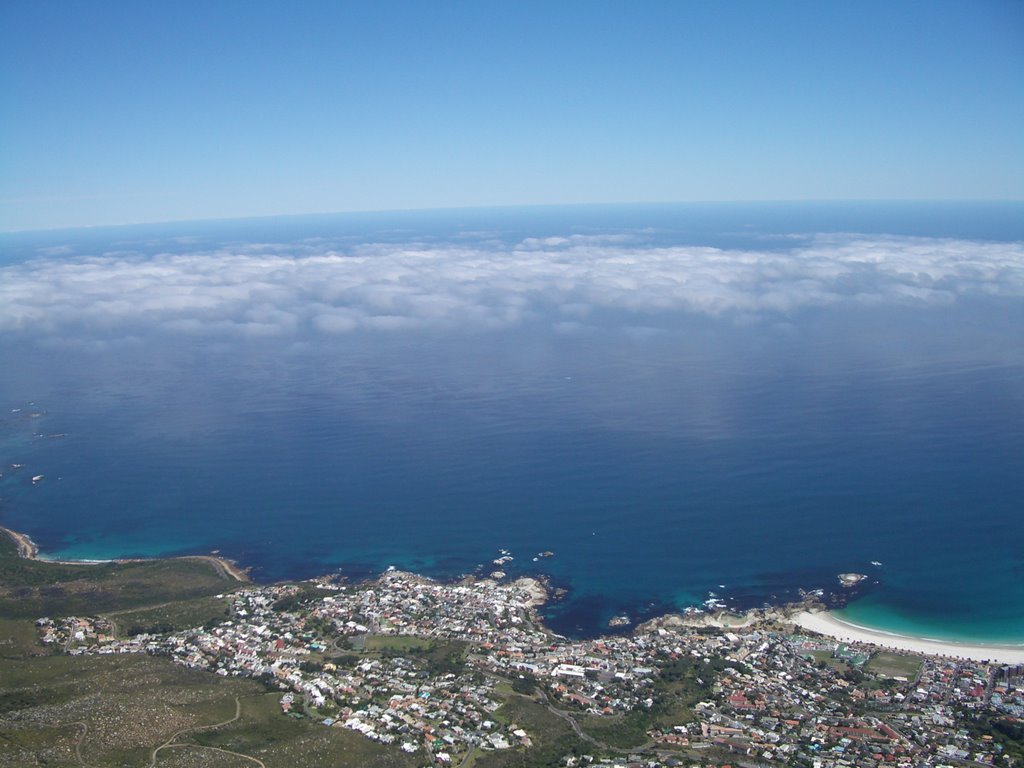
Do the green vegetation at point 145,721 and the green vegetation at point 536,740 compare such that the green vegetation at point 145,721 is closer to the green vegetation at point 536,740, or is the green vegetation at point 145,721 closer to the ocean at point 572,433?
the green vegetation at point 536,740

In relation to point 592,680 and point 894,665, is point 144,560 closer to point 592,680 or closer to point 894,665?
point 592,680

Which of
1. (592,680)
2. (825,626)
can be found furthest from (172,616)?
(825,626)

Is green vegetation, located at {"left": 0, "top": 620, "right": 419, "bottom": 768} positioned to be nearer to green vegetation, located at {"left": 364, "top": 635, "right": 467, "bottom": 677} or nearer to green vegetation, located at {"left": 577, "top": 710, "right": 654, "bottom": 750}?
green vegetation, located at {"left": 364, "top": 635, "right": 467, "bottom": 677}

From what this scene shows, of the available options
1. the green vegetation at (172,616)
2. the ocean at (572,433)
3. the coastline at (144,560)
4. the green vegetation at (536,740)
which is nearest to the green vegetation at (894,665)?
the ocean at (572,433)

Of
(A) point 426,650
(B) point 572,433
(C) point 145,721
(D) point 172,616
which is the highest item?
(B) point 572,433

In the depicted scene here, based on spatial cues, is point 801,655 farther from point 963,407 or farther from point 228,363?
point 228,363

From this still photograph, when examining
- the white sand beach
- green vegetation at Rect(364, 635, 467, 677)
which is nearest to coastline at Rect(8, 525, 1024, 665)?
the white sand beach
